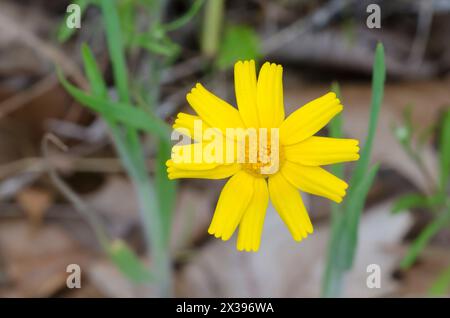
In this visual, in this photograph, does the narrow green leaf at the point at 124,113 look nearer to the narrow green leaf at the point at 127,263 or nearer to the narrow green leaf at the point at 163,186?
the narrow green leaf at the point at 163,186

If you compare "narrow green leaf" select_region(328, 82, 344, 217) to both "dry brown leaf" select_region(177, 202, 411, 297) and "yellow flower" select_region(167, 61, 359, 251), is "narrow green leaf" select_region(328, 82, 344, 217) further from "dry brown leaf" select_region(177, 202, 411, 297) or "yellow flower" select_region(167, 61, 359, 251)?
"dry brown leaf" select_region(177, 202, 411, 297)

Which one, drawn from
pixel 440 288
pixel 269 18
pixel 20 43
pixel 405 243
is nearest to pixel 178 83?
pixel 269 18

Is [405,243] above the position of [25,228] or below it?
below

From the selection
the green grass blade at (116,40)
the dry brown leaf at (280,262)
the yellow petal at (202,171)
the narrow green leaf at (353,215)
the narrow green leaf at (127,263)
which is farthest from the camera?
the dry brown leaf at (280,262)

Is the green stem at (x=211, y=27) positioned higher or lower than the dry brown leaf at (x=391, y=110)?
higher

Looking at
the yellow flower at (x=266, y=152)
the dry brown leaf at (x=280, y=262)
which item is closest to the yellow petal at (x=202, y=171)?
the yellow flower at (x=266, y=152)
